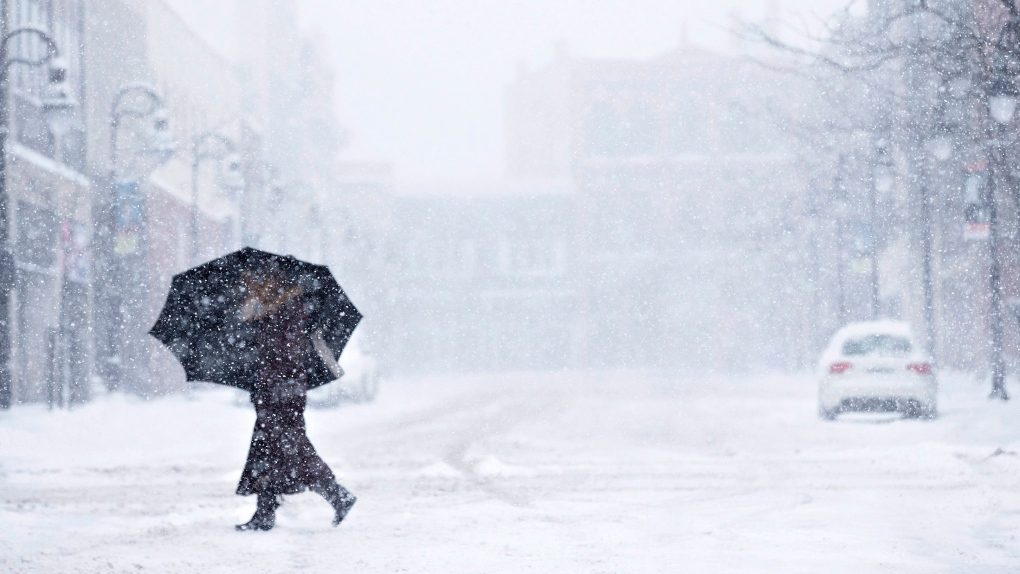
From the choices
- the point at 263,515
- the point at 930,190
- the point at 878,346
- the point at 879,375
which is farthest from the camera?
the point at 930,190

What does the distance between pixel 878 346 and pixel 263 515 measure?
601 inches

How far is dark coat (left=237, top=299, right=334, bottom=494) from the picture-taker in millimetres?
10008

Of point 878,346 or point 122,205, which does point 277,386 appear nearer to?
point 878,346

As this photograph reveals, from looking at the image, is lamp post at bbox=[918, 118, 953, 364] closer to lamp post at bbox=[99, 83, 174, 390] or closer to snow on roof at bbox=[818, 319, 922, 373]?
snow on roof at bbox=[818, 319, 922, 373]

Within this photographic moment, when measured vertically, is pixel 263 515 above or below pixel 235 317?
below

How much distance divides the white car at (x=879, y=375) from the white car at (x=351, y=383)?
955 cm

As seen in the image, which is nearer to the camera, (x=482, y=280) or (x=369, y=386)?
(x=369, y=386)

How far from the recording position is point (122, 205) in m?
31.3

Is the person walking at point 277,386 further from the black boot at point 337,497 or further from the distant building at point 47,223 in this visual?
the distant building at point 47,223

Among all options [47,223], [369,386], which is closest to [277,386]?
[47,223]

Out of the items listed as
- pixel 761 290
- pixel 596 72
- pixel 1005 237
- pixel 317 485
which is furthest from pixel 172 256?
pixel 596 72

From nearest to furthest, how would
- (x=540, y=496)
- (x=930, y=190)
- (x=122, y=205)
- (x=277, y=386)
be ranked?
(x=277, y=386) < (x=540, y=496) < (x=122, y=205) < (x=930, y=190)

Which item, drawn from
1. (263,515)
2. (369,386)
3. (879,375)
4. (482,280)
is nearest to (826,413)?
(879,375)

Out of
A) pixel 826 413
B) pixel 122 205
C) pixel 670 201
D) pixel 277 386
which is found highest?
pixel 670 201
